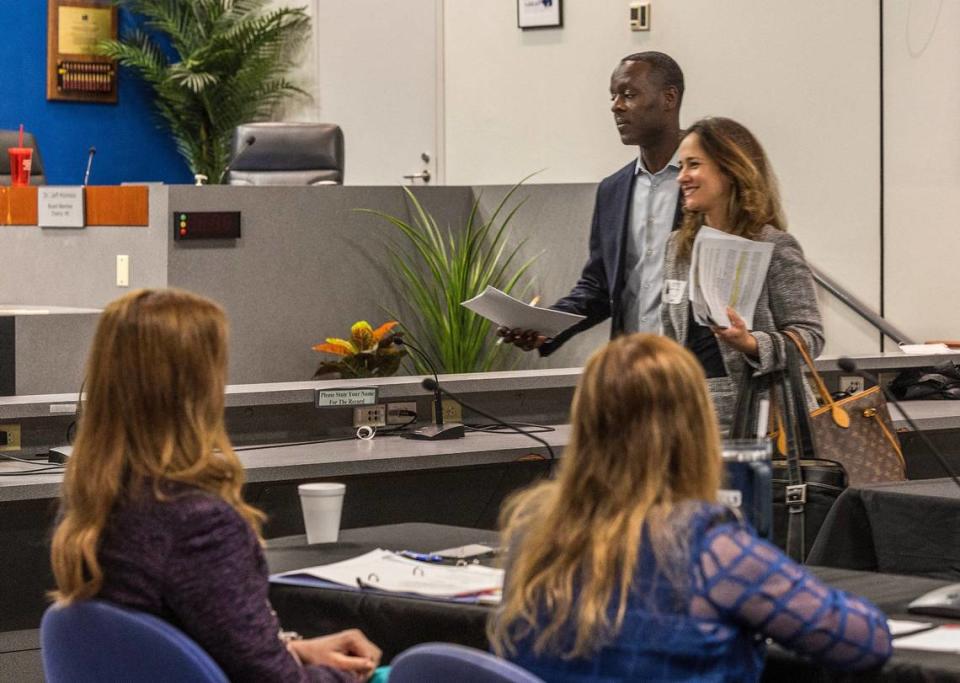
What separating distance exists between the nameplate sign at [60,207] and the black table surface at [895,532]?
3.88m

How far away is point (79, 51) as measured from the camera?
8430 millimetres

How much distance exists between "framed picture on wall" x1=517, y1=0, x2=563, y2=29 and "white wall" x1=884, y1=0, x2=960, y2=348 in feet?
5.55

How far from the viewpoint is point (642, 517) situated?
1426mm

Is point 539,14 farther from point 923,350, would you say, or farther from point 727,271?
point 727,271

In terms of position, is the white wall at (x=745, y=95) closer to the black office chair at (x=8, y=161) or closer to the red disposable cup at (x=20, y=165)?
the black office chair at (x=8, y=161)

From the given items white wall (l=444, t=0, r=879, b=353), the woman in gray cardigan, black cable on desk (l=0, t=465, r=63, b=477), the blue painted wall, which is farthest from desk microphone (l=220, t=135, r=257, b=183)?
the woman in gray cardigan

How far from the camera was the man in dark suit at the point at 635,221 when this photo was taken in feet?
10.1

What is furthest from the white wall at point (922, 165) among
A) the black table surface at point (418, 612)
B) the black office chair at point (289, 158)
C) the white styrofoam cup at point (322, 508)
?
the white styrofoam cup at point (322, 508)

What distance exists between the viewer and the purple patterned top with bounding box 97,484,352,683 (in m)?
1.55

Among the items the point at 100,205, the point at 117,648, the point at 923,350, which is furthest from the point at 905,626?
the point at 100,205

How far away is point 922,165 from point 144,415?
4749 mm

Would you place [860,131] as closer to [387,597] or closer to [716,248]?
[716,248]

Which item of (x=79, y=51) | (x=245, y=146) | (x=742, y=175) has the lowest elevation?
(x=742, y=175)

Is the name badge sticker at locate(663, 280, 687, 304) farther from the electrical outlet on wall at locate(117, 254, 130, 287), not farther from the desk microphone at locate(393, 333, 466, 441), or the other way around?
the electrical outlet on wall at locate(117, 254, 130, 287)
